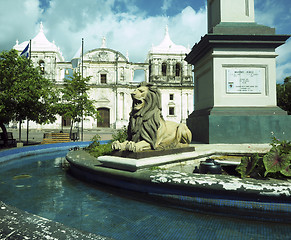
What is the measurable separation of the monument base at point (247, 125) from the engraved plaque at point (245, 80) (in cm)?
58

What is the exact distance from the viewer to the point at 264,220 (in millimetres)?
2131

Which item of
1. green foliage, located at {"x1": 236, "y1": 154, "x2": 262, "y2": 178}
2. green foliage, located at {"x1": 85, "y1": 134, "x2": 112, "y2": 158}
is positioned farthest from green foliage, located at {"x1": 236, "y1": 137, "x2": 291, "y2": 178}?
green foliage, located at {"x1": 85, "y1": 134, "x2": 112, "y2": 158}

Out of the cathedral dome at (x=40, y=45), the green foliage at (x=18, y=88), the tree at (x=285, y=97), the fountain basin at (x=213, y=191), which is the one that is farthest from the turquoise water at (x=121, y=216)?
the cathedral dome at (x=40, y=45)

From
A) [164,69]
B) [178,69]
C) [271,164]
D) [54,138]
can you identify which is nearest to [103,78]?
[164,69]

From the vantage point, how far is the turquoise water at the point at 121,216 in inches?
74.1

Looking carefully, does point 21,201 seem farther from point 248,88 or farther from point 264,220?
point 248,88

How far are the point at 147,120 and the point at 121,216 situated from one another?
1.75 m

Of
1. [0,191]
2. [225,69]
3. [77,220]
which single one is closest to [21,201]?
[0,191]

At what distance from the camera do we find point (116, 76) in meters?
37.1

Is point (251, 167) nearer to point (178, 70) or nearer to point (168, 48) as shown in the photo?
point (178, 70)

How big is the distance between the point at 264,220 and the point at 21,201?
284cm

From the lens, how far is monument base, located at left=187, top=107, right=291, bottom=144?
607 centimetres

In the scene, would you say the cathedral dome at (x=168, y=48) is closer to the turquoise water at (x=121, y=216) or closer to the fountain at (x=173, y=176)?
the fountain at (x=173, y=176)

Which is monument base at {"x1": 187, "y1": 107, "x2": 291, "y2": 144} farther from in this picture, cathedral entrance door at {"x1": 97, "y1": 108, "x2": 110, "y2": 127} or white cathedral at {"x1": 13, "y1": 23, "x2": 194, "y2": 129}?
cathedral entrance door at {"x1": 97, "y1": 108, "x2": 110, "y2": 127}
